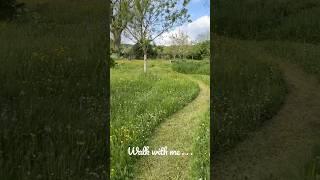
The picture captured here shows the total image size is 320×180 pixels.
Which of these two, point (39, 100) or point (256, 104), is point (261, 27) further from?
point (39, 100)

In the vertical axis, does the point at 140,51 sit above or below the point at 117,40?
below

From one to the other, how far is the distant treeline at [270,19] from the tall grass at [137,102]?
5.71ft

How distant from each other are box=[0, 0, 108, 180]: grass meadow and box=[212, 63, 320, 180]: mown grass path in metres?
2.57

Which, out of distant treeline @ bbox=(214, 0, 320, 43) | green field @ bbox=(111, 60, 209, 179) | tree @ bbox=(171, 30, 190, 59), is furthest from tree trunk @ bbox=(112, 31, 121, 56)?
distant treeline @ bbox=(214, 0, 320, 43)

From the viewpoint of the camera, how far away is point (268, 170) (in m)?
10.3

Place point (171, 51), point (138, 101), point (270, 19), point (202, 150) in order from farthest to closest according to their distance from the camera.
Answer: point (270, 19) → point (171, 51) → point (138, 101) → point (202, 150)

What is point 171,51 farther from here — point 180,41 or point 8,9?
point 8,9

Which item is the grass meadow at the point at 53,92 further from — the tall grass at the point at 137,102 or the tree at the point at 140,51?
the tree at the point at 140,51

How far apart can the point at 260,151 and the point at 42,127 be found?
4.32m

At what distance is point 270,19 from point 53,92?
19.9ft

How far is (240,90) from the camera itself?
11.6 m

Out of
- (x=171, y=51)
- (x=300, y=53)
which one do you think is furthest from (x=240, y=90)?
(x=300, y=53)

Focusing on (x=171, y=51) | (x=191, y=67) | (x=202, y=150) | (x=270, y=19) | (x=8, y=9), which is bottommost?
(x=202, y=150)

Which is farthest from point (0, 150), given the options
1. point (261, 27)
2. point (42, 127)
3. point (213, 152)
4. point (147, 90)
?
point (261, 27)
